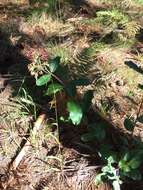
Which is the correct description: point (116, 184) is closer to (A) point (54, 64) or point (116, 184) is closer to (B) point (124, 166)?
(B) point (124, 166)

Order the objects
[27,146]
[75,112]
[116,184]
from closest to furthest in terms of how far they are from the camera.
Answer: [116,184]
[75,112]
[27,146]

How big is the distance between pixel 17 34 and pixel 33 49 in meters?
0.30

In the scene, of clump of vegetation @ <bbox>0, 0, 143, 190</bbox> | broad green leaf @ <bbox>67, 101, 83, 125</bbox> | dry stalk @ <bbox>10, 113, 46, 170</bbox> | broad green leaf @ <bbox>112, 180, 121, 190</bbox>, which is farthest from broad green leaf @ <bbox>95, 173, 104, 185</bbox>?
dry stalk @ <bbox>10, 113, 46, 170</bbox>

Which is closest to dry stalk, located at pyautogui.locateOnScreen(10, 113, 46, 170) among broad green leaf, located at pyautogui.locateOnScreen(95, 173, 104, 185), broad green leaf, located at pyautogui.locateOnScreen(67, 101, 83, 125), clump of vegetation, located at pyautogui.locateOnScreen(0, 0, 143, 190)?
clump of vegetation, located at pyautogui.locateOnScreen(0, 0, 143, 190)

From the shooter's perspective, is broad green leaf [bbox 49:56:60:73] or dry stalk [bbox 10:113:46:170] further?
dry stalk [bbox 10:113:46:170]

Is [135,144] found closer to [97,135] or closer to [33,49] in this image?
[97,135]

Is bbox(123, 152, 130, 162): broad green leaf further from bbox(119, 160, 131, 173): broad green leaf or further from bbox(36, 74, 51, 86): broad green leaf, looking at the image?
bbox(36, 74, 51, 86): broad green leaf

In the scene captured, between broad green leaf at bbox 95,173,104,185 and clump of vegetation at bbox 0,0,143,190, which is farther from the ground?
clump of vegetation at bbox 0,0,143,190

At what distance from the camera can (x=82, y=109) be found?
282 cm

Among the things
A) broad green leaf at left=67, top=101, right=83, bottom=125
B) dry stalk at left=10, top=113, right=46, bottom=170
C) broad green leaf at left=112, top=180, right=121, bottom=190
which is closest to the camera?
broad green leaf at left=112, top=180, right=121, bottom=190

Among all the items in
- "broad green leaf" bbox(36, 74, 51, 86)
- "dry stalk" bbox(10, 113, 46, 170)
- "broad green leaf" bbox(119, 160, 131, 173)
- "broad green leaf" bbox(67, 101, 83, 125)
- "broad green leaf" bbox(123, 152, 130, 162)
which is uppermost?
"broad green leaf" bbox(36, 74, 51, 86)

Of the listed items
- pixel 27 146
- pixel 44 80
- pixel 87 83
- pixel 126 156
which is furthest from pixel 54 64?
pixel 126 156

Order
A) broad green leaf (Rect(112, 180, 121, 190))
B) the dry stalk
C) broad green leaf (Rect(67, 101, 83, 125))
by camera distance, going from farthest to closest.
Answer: the dry stalk, broad green leaf (Rect(67, 101, 83, 125)), broad green leaf (Rect(112, 180, 121, 190))

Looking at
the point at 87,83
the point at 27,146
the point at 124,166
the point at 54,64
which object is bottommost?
the point at 27,146
